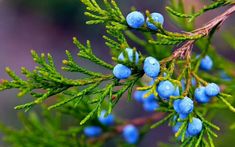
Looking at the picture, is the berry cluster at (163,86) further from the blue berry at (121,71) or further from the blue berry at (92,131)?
the blue berry at (92,131)

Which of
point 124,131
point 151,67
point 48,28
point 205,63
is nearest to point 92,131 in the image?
point 124,131

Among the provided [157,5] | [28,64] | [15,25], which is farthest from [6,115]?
[157,5]

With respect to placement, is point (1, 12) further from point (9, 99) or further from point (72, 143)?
point (72, 143)

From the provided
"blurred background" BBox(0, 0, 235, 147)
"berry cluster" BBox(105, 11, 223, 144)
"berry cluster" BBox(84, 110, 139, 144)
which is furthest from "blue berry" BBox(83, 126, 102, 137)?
"blurred background" BBox(0, 0, 235, 147)

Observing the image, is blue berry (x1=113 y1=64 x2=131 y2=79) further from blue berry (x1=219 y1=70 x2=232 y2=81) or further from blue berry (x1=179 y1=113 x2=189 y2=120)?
blue berry (x1=219 y1=70 x2=232 y2=81)

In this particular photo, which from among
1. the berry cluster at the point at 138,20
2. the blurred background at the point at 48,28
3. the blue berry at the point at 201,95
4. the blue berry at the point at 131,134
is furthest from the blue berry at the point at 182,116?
the blurred background at the point at 48,28
